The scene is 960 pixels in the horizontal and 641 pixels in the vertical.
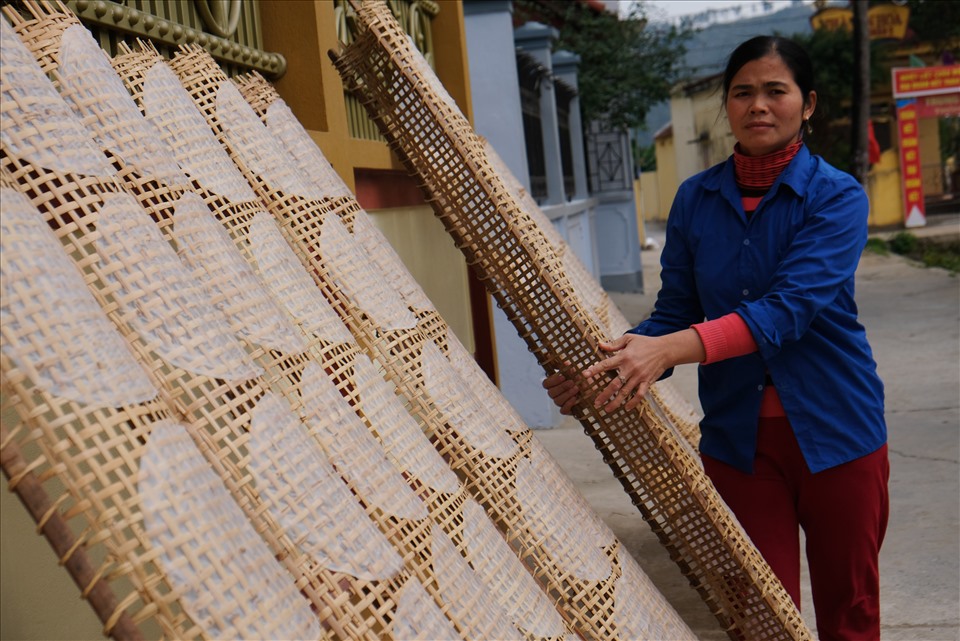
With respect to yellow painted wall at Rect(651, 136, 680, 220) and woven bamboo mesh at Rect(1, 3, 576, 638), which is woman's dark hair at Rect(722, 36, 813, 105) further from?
yellow painted wall at Rect(651, 136, 680, 220)

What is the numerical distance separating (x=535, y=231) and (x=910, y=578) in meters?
1.79

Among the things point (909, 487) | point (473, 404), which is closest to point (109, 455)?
point (473, 404)

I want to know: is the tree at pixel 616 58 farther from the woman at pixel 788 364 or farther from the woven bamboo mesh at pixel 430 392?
the woven bamboo mesh at pixel 430 392

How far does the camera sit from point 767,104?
2152 millimetres

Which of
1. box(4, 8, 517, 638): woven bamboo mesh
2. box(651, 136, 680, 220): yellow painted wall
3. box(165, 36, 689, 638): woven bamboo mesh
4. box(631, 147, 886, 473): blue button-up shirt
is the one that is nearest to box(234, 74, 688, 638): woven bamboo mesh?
box(165, 36, 689, 638): woven bamboo mesh

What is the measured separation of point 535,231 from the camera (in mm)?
2342

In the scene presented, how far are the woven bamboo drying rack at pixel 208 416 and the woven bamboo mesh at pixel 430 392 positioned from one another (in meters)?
0.11

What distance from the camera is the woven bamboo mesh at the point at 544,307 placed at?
2129 mm

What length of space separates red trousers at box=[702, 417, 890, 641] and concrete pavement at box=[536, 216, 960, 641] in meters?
0.62

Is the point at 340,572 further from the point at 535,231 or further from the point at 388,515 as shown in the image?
the point at 535,231

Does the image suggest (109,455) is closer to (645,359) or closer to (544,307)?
(645,359)

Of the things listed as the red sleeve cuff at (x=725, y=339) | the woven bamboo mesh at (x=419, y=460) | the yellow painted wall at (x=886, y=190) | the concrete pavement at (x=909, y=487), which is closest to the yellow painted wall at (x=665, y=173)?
the yellow painted wall at (x=886, y=190)

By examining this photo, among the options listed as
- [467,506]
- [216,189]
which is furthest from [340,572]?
[216,189]

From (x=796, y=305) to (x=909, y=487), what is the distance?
2.56 meters
